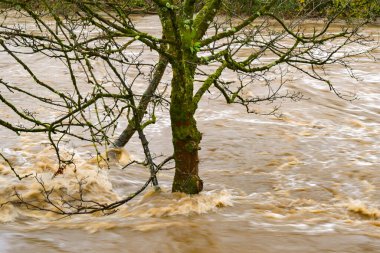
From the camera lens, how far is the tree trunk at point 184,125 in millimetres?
6406

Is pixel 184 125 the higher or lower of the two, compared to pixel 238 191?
higher

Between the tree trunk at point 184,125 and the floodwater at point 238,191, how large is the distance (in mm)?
500

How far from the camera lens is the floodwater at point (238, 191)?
238 inches

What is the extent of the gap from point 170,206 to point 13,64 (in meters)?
12.7

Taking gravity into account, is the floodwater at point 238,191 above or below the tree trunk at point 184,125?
Result: below

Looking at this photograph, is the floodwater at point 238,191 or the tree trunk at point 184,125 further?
the tree trunk at point 184,125

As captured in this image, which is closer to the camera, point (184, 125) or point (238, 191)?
point (184, 125)

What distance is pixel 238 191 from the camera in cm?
822

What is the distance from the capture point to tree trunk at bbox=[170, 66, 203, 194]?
641cm

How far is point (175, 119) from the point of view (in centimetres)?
653

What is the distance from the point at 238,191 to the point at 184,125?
210 cm

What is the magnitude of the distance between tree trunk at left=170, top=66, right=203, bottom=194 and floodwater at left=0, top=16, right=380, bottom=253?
500mm

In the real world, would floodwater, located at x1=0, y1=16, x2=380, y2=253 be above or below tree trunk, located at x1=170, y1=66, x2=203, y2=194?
below

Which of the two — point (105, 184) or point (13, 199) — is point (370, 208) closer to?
point (105, 184)
